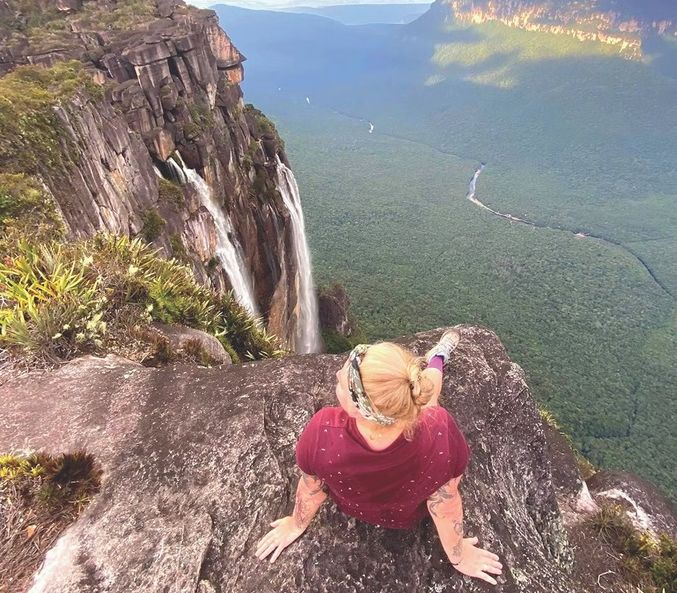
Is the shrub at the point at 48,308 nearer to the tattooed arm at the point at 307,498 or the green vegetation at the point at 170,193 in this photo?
the tattooed arm at the point at 307,498

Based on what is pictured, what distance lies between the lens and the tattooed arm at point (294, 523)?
337 centimetres

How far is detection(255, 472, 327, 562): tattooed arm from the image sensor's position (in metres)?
3.37

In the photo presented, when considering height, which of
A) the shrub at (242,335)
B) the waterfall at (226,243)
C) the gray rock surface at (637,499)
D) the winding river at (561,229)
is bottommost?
the winding river at (561,229)

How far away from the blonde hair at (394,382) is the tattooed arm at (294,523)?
49.6 inches

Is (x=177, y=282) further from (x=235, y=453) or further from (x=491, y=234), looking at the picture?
(x=491, y=234)

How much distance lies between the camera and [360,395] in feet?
8.08

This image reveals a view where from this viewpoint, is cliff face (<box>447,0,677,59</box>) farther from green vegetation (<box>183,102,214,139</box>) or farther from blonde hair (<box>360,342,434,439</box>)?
blonde hair (<box>360,342,434,439</box>)

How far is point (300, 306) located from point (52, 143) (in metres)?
23.3

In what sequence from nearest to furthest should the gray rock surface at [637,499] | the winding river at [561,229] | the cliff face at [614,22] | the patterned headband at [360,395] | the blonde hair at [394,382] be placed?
the blonde hair at [394,382], the patterned headband at [360,395], the gray rock surface at [637,499], the winding river at [561,229], the cliff face at [614,22]

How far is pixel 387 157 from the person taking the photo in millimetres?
137500

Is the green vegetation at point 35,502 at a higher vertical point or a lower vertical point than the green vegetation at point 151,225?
higher

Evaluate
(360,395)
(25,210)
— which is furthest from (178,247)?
(360,395)

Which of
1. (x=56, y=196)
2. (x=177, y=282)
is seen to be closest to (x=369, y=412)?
(x=177, y=282)

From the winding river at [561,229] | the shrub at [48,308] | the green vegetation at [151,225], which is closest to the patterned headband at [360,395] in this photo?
the shrub at [48,308]
